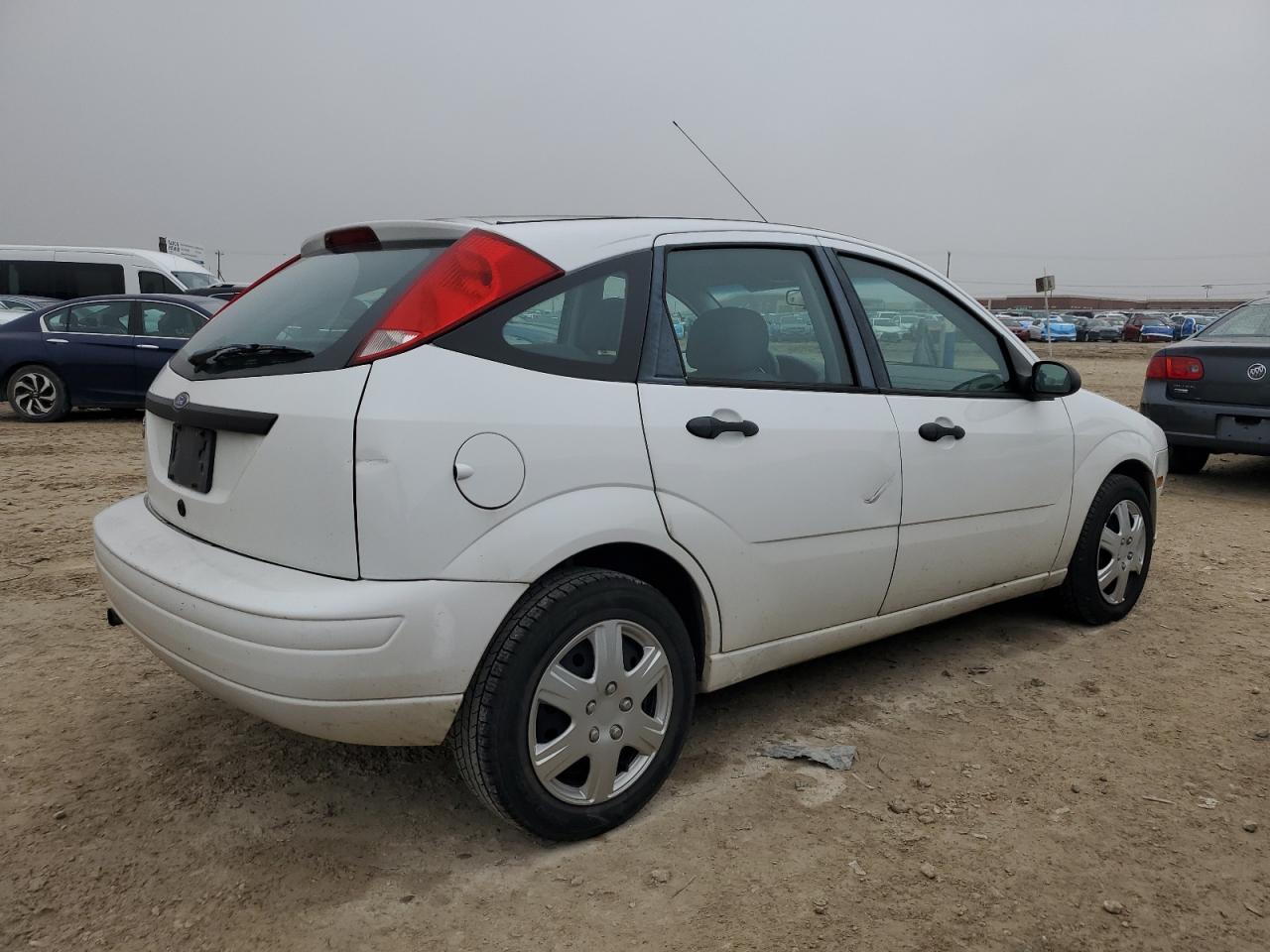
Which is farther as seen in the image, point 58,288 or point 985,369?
point 58,288

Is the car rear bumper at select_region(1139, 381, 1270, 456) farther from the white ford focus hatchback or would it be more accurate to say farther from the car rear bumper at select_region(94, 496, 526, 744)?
the car rear bumper at select_region(94, 496, 526, 744)

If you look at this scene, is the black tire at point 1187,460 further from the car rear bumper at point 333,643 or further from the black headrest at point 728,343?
the car rear bumper at point 333,643

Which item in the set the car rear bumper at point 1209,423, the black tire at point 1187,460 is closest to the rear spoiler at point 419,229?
the car rear bumper at point 1209,423

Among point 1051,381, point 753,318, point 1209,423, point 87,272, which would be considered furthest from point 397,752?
point 87,272

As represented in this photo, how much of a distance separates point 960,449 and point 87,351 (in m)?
10.4

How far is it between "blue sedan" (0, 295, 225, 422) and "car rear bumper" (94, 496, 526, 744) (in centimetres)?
950

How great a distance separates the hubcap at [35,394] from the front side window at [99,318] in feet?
2.08

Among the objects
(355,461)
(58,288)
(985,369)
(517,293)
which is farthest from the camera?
(58,288)

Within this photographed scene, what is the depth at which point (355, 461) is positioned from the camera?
227 centimetres

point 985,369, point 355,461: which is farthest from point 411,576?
point 985,369

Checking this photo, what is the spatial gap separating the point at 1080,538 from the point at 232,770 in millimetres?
3289

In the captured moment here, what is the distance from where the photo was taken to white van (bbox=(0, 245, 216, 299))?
1836 centimetres

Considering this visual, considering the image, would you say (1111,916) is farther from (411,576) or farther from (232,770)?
(232,770)

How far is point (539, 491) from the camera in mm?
2436
